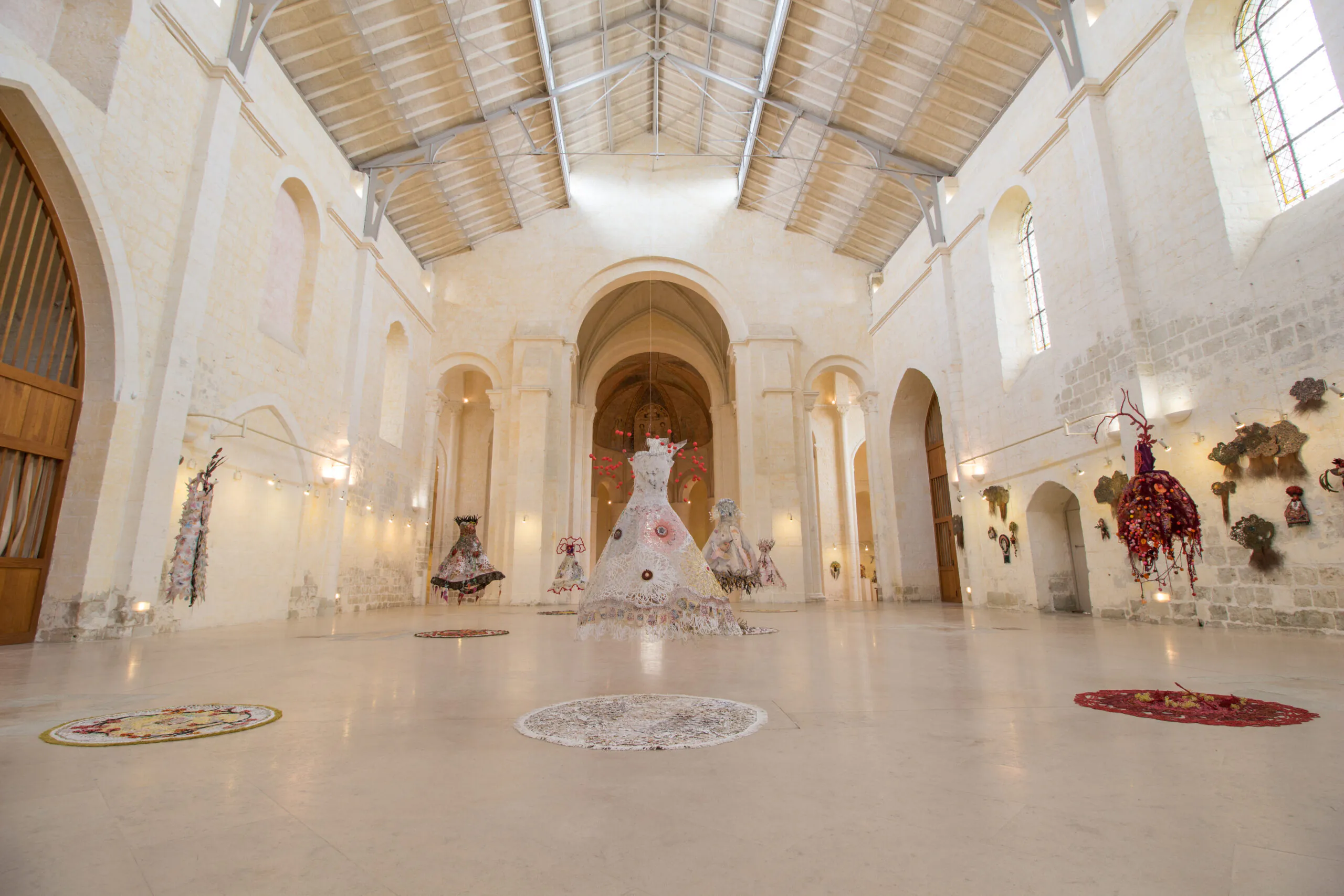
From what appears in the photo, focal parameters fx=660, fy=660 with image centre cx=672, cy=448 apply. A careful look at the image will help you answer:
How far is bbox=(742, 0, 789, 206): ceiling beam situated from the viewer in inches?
478

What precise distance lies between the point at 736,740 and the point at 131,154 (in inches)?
357

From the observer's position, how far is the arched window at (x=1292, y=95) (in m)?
6.93

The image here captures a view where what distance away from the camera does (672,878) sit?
55.9 inches

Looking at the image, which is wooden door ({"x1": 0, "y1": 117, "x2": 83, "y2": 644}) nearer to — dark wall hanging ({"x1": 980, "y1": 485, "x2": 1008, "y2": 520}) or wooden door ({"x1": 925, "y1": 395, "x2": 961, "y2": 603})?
dark wall hanging ({"x1": 980, "y1": 485, "x2": 1008, "y2": 520})

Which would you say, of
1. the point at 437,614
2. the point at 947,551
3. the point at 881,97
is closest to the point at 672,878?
the point at 437,614

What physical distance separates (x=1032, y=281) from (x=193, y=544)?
1356 cm

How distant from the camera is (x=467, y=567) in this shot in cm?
1416

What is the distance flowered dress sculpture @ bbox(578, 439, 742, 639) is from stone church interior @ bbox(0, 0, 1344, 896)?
4 cm

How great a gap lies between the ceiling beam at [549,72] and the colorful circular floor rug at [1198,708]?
13.2 metres

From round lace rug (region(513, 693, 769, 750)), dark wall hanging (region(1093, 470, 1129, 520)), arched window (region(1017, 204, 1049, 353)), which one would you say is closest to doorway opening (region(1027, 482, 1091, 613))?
dark wall hanging (region(1093, 470, 1129, 520))

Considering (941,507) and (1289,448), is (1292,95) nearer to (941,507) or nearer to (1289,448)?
(1289,448)

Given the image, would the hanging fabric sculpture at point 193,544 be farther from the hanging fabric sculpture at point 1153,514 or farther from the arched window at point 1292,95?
the arched window at point 1292,95

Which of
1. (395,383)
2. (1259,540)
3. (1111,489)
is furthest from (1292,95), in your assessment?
(395,383)

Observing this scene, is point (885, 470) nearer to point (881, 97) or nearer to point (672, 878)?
point (881, 97)
